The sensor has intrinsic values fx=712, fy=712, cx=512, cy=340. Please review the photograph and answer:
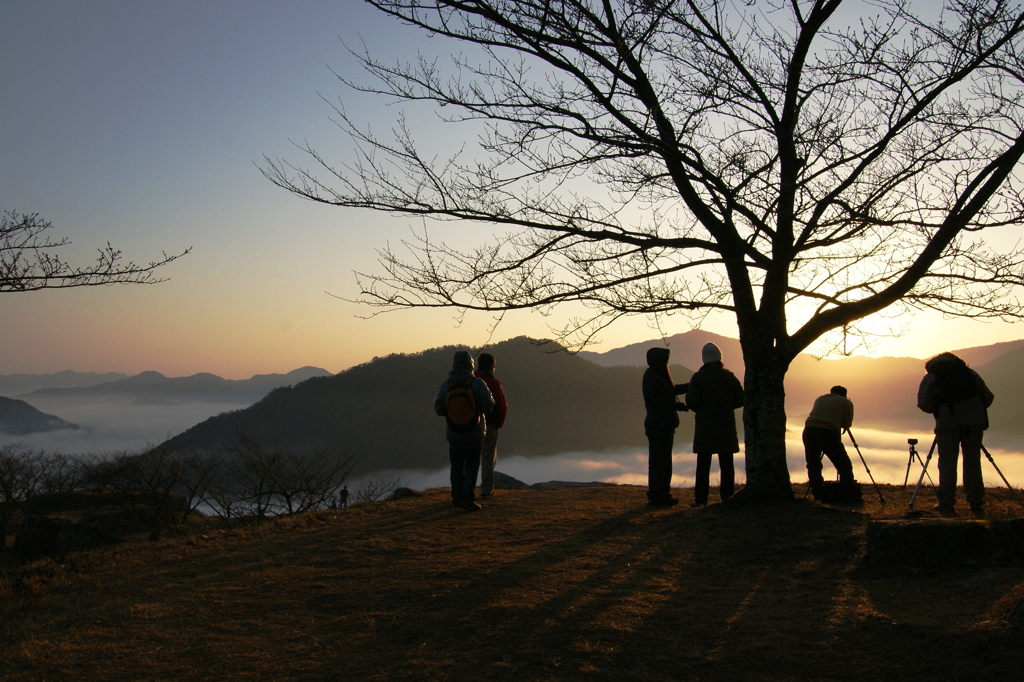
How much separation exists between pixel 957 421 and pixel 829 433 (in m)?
1.76

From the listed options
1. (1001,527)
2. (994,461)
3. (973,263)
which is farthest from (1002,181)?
(1001,527)

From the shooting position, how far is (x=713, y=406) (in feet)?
30.8

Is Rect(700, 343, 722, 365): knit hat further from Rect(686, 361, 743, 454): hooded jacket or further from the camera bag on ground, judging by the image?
the camera bag on ground

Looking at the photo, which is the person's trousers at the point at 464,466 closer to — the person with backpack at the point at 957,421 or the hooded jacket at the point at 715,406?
the hooded jacket at the point at 715,406

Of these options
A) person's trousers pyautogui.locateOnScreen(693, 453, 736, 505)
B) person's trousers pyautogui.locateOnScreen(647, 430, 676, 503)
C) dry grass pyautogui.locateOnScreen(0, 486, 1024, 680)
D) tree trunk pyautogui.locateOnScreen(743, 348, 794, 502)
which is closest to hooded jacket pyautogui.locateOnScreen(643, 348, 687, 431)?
person's trousers pyautogui.locateOnScreen(647, 430, 676, 503)

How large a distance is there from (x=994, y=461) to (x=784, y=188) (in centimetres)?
464

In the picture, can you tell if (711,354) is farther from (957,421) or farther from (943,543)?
(943,543)

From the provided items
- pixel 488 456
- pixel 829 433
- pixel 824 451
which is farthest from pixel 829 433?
pixel 488 456

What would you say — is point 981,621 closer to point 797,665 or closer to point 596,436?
point 797,665

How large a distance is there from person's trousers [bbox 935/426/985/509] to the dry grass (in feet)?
5.36

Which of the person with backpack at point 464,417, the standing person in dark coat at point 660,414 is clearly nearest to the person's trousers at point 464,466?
the person with backpack at point 464,417

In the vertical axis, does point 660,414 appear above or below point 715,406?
below

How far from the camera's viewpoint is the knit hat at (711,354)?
9.55 metres

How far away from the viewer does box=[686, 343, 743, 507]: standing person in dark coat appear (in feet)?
30.6
